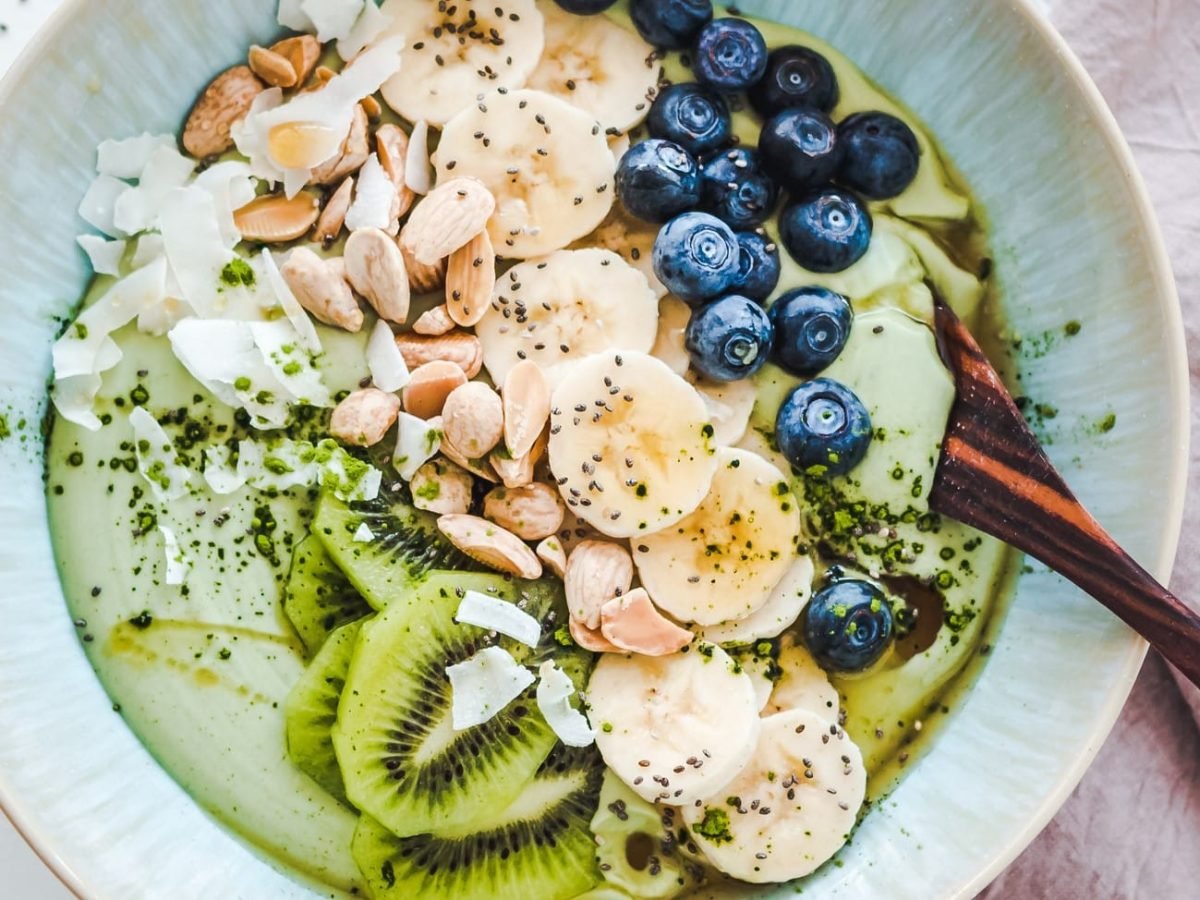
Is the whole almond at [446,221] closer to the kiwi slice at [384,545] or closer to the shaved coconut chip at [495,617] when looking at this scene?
the kiwi slice at [384,545]

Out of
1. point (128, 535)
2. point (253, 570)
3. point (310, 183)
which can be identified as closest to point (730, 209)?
point (310, 183)

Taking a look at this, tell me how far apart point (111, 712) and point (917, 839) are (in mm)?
1067

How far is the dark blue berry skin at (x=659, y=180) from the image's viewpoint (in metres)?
1.37

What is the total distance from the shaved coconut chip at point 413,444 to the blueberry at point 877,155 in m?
0.65

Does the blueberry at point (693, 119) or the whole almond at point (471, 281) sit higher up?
the blueberry at point (693, 119)

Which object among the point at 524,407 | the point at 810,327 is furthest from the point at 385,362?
the point at 810,327

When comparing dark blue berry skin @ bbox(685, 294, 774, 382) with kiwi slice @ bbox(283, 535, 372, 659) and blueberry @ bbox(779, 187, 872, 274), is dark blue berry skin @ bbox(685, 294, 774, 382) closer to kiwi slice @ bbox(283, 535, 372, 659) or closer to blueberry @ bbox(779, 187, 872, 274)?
blueberry @ bbox(779, 187, 872, 274)

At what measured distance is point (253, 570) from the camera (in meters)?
1.40

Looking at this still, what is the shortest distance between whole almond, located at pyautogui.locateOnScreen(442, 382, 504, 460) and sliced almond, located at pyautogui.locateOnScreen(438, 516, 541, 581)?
0.09 m

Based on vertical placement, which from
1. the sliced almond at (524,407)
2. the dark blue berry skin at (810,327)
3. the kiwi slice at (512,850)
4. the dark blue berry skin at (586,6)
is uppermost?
the dark blue berry skin at (586,6)

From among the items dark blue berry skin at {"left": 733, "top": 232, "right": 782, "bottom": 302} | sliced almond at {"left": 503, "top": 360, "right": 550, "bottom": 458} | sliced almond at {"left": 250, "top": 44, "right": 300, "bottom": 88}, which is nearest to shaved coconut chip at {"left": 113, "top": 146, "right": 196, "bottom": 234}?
sliced almond at {"left": 250, "top": 44, "right": 300, "bottom": 88}

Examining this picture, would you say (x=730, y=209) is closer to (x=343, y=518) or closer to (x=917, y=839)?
(x=343, y=518)

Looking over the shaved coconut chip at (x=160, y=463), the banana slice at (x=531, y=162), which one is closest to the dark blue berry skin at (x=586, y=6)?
the banana slice at (x=531, y=162)

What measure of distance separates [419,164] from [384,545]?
1.68 feet
